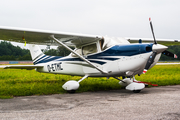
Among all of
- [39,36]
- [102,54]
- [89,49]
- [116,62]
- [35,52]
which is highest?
[39,36]

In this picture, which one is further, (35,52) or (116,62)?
(35,52)

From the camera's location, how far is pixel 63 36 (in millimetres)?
7234

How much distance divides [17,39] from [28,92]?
8.53ft

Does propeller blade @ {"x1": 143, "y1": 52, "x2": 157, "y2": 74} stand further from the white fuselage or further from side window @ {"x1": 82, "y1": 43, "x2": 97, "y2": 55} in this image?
side window @ {"x1": 82, "y1": 43, "x2": 97, "y2": 55}

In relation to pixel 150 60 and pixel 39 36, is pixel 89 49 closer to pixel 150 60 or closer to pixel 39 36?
pixel 39 36

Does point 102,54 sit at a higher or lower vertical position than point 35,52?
lower

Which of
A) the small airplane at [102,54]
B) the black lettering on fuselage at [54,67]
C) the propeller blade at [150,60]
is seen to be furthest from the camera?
the black lettering on fuselage at [54,67]

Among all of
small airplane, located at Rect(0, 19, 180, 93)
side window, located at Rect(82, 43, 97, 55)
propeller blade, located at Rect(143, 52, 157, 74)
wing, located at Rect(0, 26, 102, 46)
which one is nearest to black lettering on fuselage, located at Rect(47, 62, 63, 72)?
small airplane, located at Rect(0, 19, 180, 93)

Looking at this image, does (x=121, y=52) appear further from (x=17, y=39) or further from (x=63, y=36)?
(x=17, y=39)

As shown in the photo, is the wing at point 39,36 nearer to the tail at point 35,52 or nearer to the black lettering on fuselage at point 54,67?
the black lettering on fuselage at point 54,67

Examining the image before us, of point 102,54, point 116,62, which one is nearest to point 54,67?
point 102,54

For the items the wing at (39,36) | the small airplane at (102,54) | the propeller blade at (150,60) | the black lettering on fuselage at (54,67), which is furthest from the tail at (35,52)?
the propeller blade at (150,60)

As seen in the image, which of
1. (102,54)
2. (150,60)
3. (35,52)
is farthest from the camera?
(35,52)

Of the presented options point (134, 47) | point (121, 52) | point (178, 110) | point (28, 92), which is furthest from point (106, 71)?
point (178, 110)
